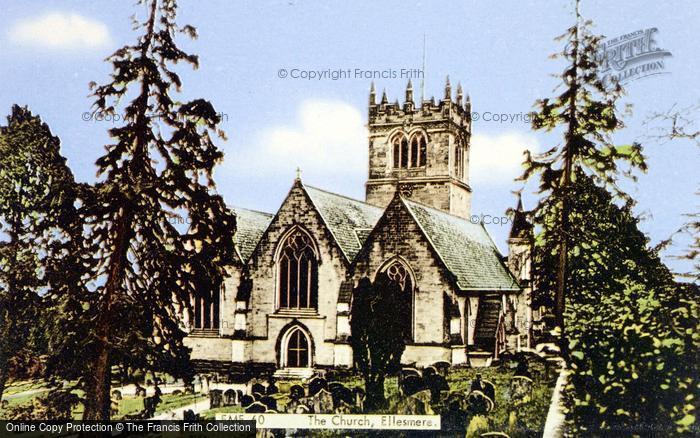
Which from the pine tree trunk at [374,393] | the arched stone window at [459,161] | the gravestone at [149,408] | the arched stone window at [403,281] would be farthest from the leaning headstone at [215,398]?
the arched stone window at [459,161]

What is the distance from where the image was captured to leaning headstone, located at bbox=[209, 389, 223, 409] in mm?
15719

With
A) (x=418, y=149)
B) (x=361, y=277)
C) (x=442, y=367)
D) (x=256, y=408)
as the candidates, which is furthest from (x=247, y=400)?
(x=418, y=149)

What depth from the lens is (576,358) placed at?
40.1 feet

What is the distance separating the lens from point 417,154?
19.9 meters

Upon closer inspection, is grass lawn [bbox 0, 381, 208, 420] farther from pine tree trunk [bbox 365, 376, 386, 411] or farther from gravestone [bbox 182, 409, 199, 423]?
pine tree trunk [bbox 365, 376, 386, 411]

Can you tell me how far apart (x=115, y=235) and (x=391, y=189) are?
847 centimetres

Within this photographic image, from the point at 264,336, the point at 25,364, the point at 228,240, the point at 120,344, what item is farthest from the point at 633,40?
the point at 25,364

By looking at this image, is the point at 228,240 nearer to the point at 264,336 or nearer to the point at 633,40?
the point at 264,336

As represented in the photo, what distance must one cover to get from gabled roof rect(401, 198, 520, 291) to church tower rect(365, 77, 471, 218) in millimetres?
638

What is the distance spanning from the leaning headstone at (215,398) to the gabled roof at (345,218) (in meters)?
4.44

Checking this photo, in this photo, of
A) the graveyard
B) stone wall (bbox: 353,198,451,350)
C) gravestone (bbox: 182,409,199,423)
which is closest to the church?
stone wall (bbox: 353,198,451,350)

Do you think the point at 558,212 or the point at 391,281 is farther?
the point at 391,281

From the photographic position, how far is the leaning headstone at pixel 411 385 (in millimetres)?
14938

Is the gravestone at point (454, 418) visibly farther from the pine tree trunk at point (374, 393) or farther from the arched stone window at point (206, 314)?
the arched stone window at point (206, 314)
